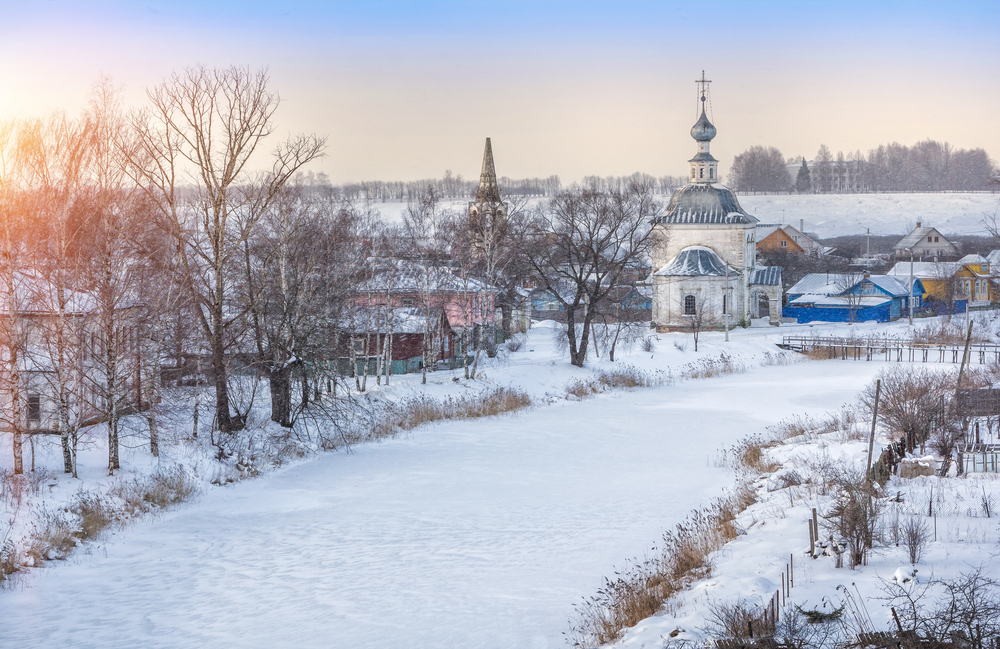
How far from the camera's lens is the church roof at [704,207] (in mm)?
46469

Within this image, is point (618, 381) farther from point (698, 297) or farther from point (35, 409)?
point (35, 409)

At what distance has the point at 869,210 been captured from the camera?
380 feet

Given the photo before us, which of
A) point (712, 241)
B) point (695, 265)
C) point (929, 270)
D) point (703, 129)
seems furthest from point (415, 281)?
point (929, 270)

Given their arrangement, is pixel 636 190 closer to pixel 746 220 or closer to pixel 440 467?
pixel 440 467

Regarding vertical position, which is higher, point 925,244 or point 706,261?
point 925,244

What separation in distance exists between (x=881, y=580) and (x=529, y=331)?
37.3 meters

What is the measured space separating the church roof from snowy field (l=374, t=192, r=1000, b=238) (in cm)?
5293

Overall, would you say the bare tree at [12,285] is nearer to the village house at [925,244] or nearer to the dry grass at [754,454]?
the dry grass at [754,454]

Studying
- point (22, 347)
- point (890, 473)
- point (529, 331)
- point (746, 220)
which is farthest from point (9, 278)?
point (746, 220)

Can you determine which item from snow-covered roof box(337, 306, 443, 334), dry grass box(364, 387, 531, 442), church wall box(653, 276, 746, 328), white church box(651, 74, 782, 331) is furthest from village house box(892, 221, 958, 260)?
dry grass box(364, 387, 531, 442)

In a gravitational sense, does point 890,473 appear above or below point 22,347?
below

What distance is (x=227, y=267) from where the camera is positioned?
68.4ft

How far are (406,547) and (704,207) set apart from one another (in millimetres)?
38117

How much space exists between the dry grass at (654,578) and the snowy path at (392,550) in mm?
318
